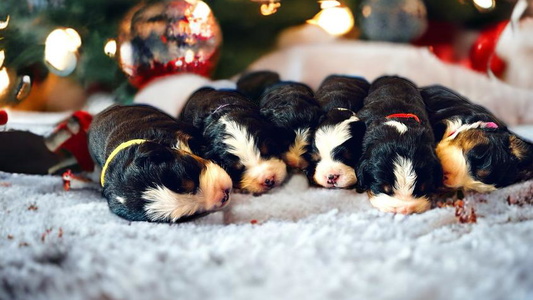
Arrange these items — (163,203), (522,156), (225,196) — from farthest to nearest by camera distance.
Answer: (522,156)
(225,196)
(163,203)

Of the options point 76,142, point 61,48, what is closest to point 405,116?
point 76,142

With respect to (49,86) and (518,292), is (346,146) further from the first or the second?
(49,86)

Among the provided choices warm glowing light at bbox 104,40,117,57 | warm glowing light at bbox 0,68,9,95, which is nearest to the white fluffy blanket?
warm glowing light at bbox 0,68,9,95

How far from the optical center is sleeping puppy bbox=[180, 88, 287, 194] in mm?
2023

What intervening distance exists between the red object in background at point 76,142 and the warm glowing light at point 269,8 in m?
1.06

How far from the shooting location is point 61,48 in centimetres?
251

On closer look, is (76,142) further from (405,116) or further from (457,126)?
(457,126)

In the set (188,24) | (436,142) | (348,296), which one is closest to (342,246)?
(348,296)

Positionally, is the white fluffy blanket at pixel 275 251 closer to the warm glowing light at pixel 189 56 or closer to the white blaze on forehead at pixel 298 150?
the white blaze on forehead at pixel 298 150

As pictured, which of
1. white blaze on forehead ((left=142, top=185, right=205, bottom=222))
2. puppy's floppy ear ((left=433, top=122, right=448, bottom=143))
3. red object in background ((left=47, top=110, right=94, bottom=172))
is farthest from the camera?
red object in background ((left=47, top=110, right=94, bottom=172))

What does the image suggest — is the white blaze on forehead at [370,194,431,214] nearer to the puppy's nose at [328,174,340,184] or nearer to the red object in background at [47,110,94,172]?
the puppy's nose at [328,174,340,184]

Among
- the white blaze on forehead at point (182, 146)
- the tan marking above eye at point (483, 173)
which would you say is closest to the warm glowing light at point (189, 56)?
the white blaze on forehead at point (182, 146)

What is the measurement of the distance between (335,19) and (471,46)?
2.48 ft

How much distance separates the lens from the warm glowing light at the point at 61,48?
98.5 inches
